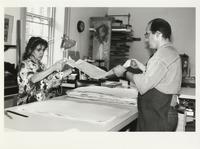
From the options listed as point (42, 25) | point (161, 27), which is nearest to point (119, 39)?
point (161, 27)

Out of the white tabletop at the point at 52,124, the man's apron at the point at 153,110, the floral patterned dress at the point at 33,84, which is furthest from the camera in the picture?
the floral patterned dress at the point at 33,84

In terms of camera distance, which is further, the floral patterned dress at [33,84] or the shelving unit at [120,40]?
the shelving unit at [120,40]

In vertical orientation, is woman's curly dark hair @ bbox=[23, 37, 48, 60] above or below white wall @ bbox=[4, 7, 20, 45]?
below

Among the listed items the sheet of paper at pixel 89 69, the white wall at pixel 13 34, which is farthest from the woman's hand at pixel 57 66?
the white wall at pixel 13 34

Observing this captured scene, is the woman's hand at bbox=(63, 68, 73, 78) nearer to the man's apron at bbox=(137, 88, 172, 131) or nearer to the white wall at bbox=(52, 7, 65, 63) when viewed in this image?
the white wall at bbox=(52, 7, 65, 63)

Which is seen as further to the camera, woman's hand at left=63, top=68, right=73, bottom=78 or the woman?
woman's hand at left=63, top=68, right=73, bottom=78

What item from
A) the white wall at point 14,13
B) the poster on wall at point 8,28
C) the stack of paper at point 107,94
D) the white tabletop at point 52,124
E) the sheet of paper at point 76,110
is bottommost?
the white tabletop at point 52,124

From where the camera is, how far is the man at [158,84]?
4.97ft

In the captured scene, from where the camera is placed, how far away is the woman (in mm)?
1635

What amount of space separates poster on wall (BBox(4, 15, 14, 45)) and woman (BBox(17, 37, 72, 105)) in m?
0.13

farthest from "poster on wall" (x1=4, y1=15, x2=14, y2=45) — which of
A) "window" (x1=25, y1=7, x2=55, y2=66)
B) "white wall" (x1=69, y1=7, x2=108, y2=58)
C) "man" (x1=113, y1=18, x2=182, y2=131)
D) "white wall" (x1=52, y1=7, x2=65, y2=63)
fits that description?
→ "man" (x1=113, y1=18, x2=182, y2=131)

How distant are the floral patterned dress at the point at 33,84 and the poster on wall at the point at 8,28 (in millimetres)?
172

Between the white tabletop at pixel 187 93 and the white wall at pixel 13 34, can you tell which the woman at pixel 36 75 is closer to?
the white wall at pixel 13 34
